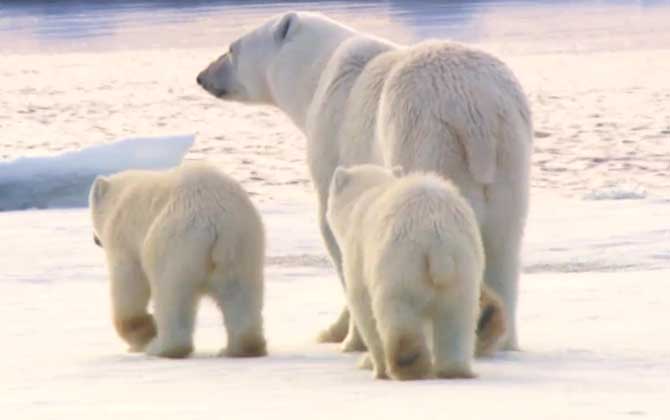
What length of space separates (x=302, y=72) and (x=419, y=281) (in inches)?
101

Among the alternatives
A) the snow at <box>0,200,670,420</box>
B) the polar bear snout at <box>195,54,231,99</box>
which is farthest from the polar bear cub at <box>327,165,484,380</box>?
the polar bear snout at <box>195,54,231,99</box>

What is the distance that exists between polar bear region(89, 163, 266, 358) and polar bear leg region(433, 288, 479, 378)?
997 millimetres

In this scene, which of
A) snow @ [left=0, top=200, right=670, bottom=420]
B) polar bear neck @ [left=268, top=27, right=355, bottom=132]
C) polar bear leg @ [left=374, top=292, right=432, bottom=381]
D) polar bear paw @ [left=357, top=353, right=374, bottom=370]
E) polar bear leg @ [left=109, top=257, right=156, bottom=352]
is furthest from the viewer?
polar bear neck @ [left=268, top=27, right=355, bottom=132]

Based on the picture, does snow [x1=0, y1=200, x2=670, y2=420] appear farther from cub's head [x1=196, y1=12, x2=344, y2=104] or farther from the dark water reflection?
the dark water reflection

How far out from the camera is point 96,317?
24.7ft

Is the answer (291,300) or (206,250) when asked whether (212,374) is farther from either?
(291,300)

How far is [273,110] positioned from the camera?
2027 cm

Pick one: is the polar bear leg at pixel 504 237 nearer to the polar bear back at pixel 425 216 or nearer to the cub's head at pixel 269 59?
the polar bear back at pixel 425 216

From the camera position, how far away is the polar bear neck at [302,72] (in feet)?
24.6

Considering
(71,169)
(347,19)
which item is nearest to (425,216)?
(71,169)

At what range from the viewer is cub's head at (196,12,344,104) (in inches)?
299

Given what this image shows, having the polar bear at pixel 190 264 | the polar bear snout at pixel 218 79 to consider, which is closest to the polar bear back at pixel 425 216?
the polar bear at pixel 190 264

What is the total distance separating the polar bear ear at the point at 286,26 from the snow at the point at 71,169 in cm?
457

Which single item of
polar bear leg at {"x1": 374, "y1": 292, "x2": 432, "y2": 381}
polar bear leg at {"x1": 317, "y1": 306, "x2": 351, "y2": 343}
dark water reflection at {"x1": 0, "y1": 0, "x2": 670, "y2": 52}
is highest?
polar bear leg at {"x1": 374, "y1": 292, "x2": 432, "y2": 381}
